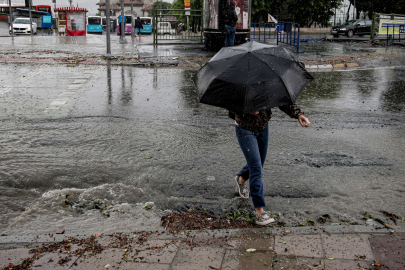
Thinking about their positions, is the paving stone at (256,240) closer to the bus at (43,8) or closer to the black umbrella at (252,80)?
the black umbrella at (252,80)

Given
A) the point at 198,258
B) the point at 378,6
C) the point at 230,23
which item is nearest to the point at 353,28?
the point at 378,6

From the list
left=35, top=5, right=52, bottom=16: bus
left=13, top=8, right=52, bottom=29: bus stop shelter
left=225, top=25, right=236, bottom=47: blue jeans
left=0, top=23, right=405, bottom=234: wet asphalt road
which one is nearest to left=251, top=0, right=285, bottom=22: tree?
left=225, top=25, right=236, bottom=47: blue jeans

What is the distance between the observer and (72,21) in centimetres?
3981

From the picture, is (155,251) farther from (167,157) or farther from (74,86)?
(74,86)

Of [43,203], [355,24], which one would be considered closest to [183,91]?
[43,203]

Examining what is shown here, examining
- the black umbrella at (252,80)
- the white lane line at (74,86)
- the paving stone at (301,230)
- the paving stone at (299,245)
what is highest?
the black umbrella at (252,80)

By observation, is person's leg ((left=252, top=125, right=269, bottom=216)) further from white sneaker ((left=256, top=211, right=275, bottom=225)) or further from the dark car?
the dark car

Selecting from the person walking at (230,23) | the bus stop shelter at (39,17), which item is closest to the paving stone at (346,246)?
the person walking at (230,23)

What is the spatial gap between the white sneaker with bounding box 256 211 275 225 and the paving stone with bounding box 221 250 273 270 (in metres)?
0.53

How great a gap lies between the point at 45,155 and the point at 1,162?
567mm

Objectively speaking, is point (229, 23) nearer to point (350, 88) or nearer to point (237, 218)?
point (350, 88)

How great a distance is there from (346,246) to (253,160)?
1.13 metres

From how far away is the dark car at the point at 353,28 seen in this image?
110 ft

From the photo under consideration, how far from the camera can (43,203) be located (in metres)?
4.50
